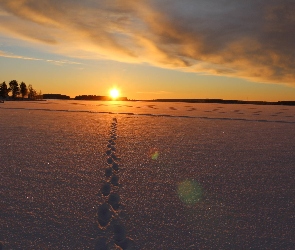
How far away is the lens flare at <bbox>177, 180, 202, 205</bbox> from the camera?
4040 millimetres

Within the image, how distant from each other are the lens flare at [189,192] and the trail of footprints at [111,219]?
89 cm

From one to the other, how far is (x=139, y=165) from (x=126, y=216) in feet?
8.15

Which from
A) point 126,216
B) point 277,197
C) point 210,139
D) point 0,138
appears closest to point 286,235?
point 277,197

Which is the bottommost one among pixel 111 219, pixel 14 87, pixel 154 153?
pixel 111 219

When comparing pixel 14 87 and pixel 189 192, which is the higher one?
pixel 14 87

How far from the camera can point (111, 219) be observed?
339 centimetres

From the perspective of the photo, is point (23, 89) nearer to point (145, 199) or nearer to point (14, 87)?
point (14, 87)

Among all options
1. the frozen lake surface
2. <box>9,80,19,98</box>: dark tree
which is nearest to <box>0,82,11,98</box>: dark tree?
<box>9,80,19,98</box>: dark tree

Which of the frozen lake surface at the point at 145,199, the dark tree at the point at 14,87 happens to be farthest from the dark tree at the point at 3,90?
the frozen lake surface at the point at 145,199

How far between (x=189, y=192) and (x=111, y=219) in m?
1.40

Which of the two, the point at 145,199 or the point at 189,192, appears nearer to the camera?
the point at 145,199

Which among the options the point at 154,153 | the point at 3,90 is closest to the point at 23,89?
the point at 3,90

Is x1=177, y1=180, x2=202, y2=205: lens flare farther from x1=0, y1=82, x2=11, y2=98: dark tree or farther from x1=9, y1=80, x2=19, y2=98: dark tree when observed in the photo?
x1=9, y1=80, x2=19, y2=98: dark tree

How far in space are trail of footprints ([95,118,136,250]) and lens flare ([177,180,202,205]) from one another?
89 cm
